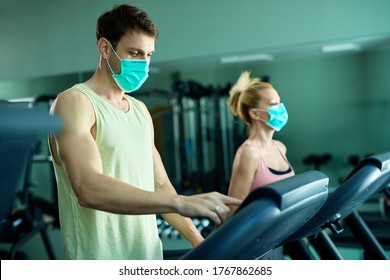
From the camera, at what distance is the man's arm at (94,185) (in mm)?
896

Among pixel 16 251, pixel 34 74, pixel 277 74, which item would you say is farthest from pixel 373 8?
pixel 16 251

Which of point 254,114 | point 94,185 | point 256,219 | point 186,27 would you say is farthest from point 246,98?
point 256,219

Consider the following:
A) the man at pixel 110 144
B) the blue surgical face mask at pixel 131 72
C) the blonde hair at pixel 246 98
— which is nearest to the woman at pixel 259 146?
the blonde hair at pixel 246 98

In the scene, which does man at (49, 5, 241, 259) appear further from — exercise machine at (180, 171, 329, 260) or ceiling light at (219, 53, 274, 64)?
ceiling light at (219, 53, 274, 64)

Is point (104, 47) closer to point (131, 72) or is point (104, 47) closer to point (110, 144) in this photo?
point (131, 72)

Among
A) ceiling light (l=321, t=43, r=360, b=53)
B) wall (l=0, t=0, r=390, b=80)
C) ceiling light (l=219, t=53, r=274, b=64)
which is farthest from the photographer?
ceiling light (l=321, t=43, r=360, b=53)

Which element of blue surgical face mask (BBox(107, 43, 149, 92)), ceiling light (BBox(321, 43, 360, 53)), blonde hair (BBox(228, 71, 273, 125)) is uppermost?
blue surgical face mask (BBox(107, 43, 149, 92))

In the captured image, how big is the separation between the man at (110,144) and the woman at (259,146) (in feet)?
1.56

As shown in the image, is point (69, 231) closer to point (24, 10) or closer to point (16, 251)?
point (24, 10)

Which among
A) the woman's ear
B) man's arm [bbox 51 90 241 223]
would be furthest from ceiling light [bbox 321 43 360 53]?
man's arm [bbox 51 90 241 223]

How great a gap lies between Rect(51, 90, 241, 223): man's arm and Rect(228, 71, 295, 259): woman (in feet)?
2.28

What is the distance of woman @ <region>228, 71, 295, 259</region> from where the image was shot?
1.64 metres

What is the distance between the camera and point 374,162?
1278 millimetres

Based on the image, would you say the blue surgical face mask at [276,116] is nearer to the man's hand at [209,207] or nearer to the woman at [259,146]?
the woman at [259,146]
